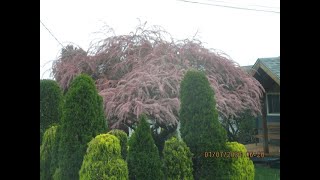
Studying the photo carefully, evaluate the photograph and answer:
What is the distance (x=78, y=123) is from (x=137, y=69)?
0.76 metres

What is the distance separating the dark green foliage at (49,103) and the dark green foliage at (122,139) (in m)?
0.55

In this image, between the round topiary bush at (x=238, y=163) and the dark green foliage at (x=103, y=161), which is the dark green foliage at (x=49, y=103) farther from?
the round topiary bush at (x=238, y=163)

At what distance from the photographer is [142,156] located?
432 cm

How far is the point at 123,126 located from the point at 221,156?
1.01m

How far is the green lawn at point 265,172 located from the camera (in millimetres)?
4527

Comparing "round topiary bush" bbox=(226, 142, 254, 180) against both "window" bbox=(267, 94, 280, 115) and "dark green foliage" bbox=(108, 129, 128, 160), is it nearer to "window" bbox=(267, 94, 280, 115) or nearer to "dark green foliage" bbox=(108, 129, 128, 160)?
"window" bbox=(267, 94, 280, 115)

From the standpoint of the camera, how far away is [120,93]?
14.1 feet

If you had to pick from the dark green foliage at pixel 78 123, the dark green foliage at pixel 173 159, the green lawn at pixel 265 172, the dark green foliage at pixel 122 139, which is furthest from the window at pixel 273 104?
the dark green foliage at pixel 78 123

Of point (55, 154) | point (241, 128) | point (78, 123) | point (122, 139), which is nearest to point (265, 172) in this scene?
point (241, 128)

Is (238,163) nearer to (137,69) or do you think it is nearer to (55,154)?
(137,69)
